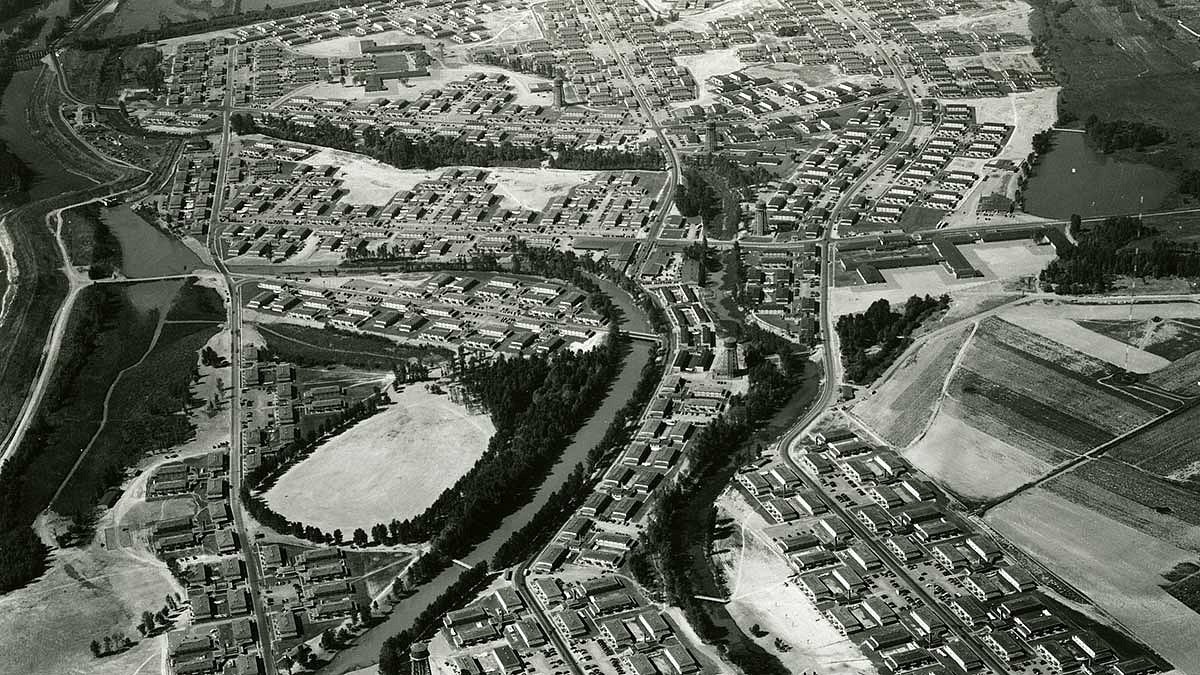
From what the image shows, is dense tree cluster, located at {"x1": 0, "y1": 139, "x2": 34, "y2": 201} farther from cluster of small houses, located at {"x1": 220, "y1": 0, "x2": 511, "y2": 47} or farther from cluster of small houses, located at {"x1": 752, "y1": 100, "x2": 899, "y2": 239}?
cluster of small houses, located at {"x1": 752, "y1": 100, "x2": 899, "y2": 239}

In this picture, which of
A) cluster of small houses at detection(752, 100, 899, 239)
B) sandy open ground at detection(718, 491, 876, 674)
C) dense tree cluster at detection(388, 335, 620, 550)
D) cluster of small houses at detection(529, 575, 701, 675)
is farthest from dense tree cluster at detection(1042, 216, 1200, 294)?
cluster of small houses at detection(529, 575, 701, 675)

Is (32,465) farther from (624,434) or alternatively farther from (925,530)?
(925,530)

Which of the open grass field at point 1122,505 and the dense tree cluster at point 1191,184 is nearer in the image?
the open grass field at point 1122,505

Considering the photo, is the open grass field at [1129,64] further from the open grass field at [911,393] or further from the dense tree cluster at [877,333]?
the open grass field at [911,393]

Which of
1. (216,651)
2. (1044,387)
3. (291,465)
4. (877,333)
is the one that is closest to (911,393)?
(1044,387)

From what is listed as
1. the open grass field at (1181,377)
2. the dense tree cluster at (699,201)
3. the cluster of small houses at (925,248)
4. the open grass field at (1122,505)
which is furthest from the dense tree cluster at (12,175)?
the open grass field at (1181,377)

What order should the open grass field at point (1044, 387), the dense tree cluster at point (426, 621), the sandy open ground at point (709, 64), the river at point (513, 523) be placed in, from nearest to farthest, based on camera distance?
the dense tree cluster at point (426, 621) → the river at point (513, 523) → the open grass field at point (1044, 387) → the sandy open ground at point (709, 64)

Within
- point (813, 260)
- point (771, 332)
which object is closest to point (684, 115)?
point (813, 260)
